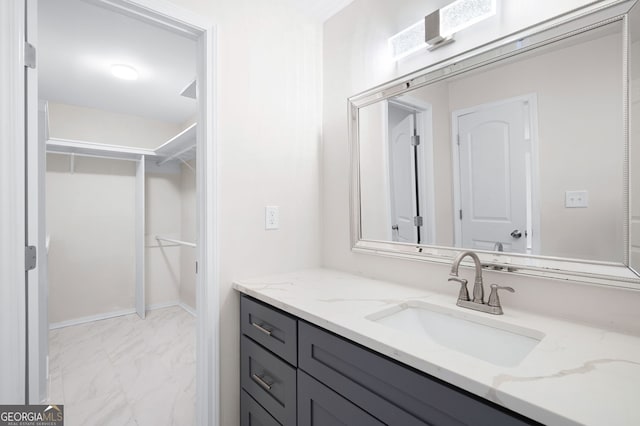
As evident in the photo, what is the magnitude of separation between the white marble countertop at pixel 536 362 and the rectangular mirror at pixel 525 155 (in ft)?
0.63

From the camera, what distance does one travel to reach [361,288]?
138cm

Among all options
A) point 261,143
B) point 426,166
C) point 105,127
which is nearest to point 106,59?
point 105,127

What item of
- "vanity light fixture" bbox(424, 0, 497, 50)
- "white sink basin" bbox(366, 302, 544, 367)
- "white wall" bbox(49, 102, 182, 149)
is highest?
"white wall" bbox(49, 102, 182, 149)

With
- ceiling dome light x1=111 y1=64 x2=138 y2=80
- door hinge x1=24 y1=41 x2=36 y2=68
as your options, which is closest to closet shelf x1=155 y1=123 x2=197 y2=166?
ceiling dome light x1=111 y1=64 x2=138 y2=80

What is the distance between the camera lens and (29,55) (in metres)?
1.09

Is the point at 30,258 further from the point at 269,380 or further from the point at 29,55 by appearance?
the point at 269,380

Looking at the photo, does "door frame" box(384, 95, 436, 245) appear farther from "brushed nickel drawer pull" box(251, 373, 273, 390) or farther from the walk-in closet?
the walk-in closet

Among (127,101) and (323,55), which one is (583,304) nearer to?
(323,55)

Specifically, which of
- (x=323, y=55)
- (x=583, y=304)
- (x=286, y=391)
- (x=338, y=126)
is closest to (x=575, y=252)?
(x=583, y=304)

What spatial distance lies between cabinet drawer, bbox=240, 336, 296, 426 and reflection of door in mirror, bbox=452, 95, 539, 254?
2.86 feet

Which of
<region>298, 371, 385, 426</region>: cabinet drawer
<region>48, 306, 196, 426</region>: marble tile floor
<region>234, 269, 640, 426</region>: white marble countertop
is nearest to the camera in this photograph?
<region>234, 269, 640, 426</region>: white marble countertop

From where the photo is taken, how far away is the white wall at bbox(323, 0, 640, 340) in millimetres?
937

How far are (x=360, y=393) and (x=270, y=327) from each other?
0.50 m

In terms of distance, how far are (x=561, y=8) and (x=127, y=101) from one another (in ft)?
12.5
